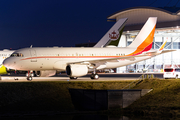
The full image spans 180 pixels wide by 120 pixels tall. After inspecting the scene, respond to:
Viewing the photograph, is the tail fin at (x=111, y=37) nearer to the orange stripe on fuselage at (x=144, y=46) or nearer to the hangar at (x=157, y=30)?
the orange stripe on fuselage at (x=144, y=46)

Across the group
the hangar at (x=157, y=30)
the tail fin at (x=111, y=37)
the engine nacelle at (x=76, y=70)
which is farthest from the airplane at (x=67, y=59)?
the hangar at (x=157, y=30)

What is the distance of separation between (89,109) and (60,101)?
3.18 meters

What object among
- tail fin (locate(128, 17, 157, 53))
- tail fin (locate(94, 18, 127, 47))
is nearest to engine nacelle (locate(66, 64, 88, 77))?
tail fin (locate(128, 17, 157, 53))

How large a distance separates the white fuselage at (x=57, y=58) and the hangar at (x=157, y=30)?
3505cm

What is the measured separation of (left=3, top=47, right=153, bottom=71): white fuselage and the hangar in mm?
35048

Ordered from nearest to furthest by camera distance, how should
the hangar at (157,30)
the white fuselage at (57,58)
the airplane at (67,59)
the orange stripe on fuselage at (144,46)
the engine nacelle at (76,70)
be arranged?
the engine nacelle at (76,70) < the airplane at (67,59) < the white fuselage at (57,58) < the orange stripe on fuselage at (144,46) < the hangar at (157,30)

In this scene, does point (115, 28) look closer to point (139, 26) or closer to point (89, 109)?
point (139, 26)

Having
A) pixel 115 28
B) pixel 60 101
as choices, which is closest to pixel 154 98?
pixel 60 101

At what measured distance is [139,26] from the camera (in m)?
80.0

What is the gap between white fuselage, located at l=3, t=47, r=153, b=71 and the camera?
133 feet

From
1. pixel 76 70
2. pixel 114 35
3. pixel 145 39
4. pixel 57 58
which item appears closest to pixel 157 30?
pixel 114 35

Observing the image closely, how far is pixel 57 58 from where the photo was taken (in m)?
41.6

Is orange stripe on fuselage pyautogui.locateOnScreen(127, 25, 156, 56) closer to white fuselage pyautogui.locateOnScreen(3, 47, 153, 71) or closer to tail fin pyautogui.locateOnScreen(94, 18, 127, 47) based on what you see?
white fuselage pyautogui.locateOnScreen(3, 47, 153, 71)

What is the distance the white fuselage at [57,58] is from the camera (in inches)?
1592
